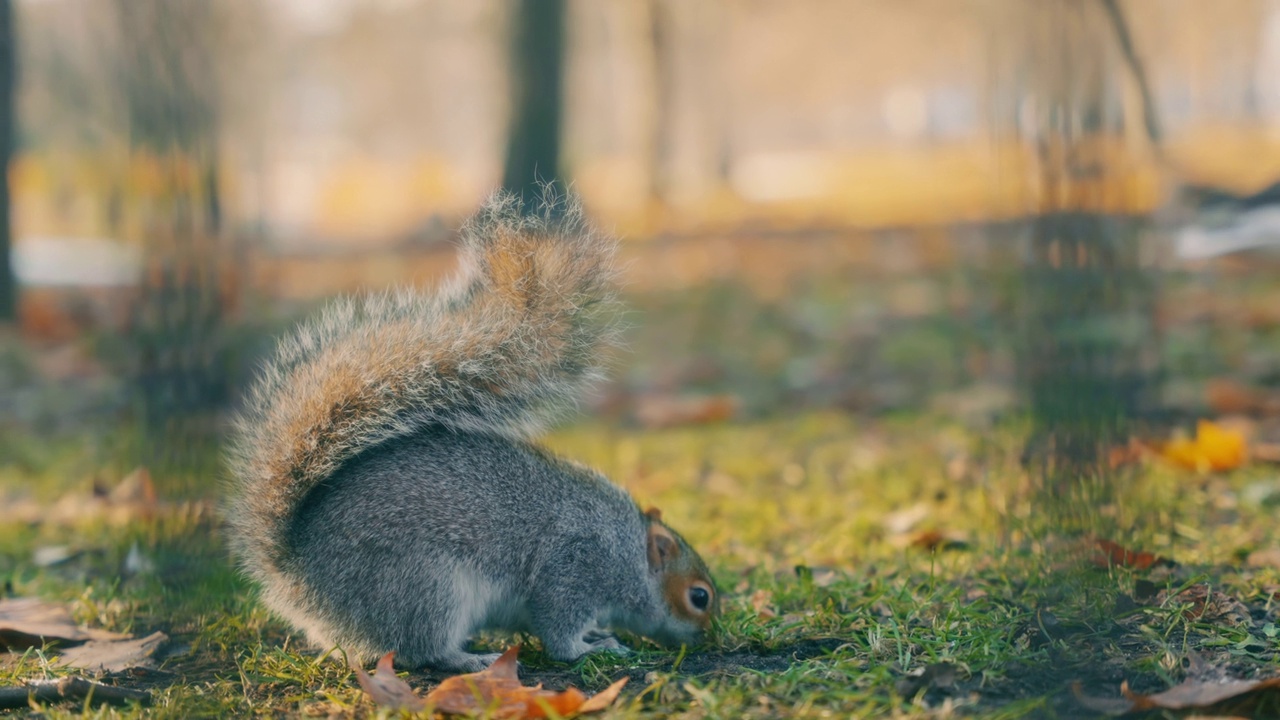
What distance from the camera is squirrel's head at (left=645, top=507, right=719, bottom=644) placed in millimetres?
2506

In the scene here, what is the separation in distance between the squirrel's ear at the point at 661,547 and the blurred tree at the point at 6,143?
5.57 metres

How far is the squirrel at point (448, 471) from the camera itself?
2.30 metres

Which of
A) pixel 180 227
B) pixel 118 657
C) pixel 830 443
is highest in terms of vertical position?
pixel 180 227

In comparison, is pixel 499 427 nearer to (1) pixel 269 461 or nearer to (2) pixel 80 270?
(1) pixel 269 461

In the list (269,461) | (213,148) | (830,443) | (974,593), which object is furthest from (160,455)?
(830,443)

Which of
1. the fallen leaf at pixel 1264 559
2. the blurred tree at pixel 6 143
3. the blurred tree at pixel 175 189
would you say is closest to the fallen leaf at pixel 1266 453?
the fallen leaf at pixel 1264 559

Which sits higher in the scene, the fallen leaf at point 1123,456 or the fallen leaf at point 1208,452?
the fallen leaf at point 1123,456

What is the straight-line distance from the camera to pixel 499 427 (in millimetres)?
2484

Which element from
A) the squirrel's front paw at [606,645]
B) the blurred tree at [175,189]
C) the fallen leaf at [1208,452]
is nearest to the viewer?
the blurred tree at [175,189]

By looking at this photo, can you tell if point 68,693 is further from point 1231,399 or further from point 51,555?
point 1231,399

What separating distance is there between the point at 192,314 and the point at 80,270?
10.1m

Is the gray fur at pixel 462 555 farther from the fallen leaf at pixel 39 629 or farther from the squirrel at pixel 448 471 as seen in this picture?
the fallen leaf at pixel 39 629

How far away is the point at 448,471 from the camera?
2385 mm

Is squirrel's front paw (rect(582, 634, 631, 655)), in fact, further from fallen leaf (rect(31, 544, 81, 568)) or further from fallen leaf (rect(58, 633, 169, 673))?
fallen leaf (rect(31, 544, 81, 568))
